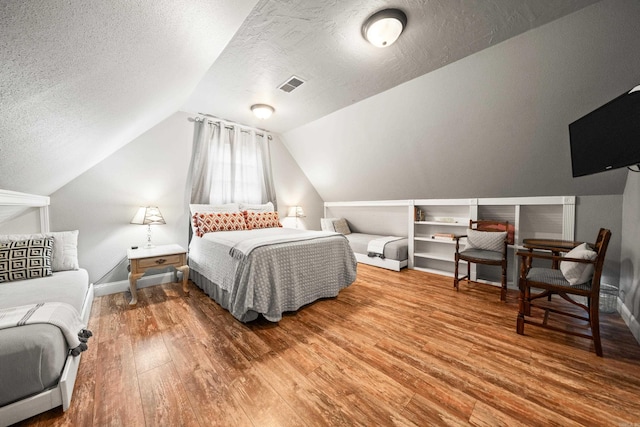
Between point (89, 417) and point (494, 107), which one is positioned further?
point (494, 107)

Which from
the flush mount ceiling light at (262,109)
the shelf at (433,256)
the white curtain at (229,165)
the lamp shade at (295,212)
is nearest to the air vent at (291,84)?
the flush mount ceiling light at (262,109)

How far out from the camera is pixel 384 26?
5.32 ft

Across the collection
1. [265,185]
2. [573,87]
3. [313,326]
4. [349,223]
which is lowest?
[313,326]

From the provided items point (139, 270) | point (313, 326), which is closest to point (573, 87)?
point (313, 326)

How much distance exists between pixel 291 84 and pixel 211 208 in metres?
2.12

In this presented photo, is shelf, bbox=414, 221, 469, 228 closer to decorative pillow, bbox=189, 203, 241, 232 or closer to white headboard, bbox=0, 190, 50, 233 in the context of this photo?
decorative pillow, bbox=189, 203, 241, 232

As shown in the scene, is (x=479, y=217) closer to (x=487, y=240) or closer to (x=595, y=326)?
(x=487, y=240)

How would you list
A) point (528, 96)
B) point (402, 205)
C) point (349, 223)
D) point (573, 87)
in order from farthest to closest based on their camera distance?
point (349, 223) < point (402, 205) < point (528, 96) < point (573, 87)

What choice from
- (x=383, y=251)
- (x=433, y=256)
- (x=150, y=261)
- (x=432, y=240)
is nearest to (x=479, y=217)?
(x=432, y=240)

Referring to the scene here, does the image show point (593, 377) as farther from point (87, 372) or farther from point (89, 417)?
point (87, 372)

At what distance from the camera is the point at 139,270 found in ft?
8.14

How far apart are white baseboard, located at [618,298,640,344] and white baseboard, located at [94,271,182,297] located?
4842 millimetres

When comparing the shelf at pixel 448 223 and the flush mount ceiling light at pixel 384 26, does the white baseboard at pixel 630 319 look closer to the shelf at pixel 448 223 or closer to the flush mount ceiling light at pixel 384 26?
the shelf at pixel 448 223

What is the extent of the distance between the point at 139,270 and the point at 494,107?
417 cm
